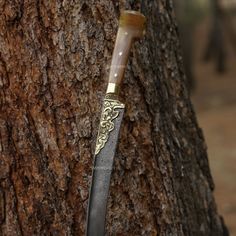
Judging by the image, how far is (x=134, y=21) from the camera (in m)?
2.23

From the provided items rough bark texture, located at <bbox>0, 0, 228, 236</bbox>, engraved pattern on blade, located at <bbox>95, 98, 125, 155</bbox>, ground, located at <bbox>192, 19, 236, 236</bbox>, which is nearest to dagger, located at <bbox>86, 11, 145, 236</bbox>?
engraved pattern on blade, located at <bbox>95, 98, 125, 155</bbox>

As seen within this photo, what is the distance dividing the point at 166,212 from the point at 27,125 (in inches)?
26.8

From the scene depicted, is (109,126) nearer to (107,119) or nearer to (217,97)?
(107,119)

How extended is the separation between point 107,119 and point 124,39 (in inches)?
10.7

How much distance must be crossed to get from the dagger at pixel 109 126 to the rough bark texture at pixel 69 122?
0.34 m

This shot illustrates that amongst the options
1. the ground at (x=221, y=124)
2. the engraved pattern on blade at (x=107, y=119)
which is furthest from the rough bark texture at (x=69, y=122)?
the ground at (x=221, y=124)

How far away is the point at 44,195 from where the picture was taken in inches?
105

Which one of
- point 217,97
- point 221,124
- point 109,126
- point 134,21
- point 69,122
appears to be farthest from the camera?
point 217,97

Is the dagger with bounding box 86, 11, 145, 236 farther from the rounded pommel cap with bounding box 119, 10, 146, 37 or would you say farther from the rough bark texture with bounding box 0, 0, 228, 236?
the rough bark texture with bounding box 0, 0, 228, 236

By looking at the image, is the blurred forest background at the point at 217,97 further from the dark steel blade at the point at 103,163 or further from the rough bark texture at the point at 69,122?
the dark steel blade at the point at 103,163

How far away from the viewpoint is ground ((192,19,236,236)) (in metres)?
8.26

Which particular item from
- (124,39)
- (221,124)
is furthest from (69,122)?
(221,124)

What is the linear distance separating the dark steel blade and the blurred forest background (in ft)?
15.5

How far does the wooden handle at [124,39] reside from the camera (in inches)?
87.8
